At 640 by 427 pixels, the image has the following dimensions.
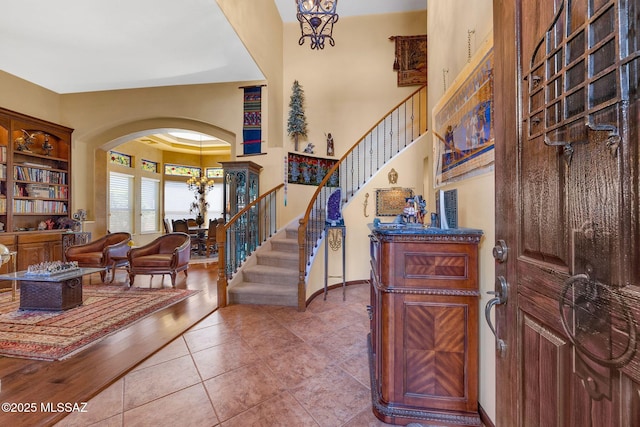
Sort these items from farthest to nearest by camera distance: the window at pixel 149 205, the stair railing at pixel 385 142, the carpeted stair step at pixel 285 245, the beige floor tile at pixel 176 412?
the window at pixel 149 205, the stair railing at pixel 385 142, the carpeted stair step at pixel 285 245, the beige floor tile at pixel 176 412

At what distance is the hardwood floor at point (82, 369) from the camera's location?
1775 mm

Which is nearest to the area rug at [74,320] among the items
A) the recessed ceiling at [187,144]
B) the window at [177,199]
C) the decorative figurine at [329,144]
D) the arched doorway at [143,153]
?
the arched doorway at [143,153]

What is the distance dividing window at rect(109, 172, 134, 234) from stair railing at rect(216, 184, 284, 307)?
5.21 meters

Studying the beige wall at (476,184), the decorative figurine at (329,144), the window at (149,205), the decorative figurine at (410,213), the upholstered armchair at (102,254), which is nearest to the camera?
the beige wall at (476,184)

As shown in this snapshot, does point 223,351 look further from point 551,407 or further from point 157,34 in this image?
point 157,34

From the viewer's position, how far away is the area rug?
2418 millimetres

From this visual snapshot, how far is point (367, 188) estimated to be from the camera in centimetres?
469

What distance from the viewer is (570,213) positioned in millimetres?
625

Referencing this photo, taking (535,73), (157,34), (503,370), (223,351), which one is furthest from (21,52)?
(503,370)

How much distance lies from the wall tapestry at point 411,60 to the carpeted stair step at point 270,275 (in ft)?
15.8

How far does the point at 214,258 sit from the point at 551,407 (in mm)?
7906

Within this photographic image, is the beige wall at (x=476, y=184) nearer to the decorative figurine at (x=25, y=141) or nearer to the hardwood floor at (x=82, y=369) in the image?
the hardwood floor at (x=82, y=369)

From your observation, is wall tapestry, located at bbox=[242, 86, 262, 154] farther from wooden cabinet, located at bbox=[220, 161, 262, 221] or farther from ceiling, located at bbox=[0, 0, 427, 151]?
wooden cabinet, located at bbox=[220, 161, 262, 221]

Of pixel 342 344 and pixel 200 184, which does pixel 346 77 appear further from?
pixel 342 344
